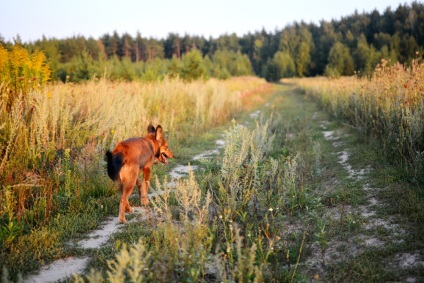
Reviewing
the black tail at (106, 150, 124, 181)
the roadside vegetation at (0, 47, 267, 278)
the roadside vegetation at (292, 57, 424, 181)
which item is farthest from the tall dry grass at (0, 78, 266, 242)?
the roadside vegetation at (292, 57, 424, 181)

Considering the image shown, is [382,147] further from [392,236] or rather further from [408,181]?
[392,236]

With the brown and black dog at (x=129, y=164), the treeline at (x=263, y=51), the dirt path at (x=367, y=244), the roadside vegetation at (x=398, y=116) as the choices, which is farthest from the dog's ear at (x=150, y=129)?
the treeline at (x=263, y=51)

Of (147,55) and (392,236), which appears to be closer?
(392,236)

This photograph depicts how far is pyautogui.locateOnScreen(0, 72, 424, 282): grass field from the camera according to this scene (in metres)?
2.86

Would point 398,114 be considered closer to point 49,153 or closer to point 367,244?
point 367,244

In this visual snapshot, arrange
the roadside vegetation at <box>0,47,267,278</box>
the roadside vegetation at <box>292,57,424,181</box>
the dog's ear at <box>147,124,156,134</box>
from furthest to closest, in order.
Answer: the dog's ear at <box>147,124,156,134</box>
the roadside vegetation at <box>292,57,424,181</box>
the roadside vegetation at <box>0,47,267,278</box>

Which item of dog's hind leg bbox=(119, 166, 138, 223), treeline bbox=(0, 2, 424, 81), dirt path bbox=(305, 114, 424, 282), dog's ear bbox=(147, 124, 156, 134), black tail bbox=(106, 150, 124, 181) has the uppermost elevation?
treeline bbox=(0, 2, 424, 81)

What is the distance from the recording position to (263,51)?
8569cm

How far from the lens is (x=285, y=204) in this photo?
14.9ft

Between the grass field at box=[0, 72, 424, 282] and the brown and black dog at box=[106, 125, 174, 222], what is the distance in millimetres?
335

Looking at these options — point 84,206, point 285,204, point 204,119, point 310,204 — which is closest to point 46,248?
point 84,206

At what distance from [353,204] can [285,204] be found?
3.15 ft

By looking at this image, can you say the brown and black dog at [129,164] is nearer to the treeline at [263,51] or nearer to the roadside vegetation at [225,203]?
the roadside vegetation at [225,203]

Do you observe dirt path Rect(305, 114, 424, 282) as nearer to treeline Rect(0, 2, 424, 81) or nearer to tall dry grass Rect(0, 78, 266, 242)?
tall dry grass Rect(0, 78, 266, 242)
